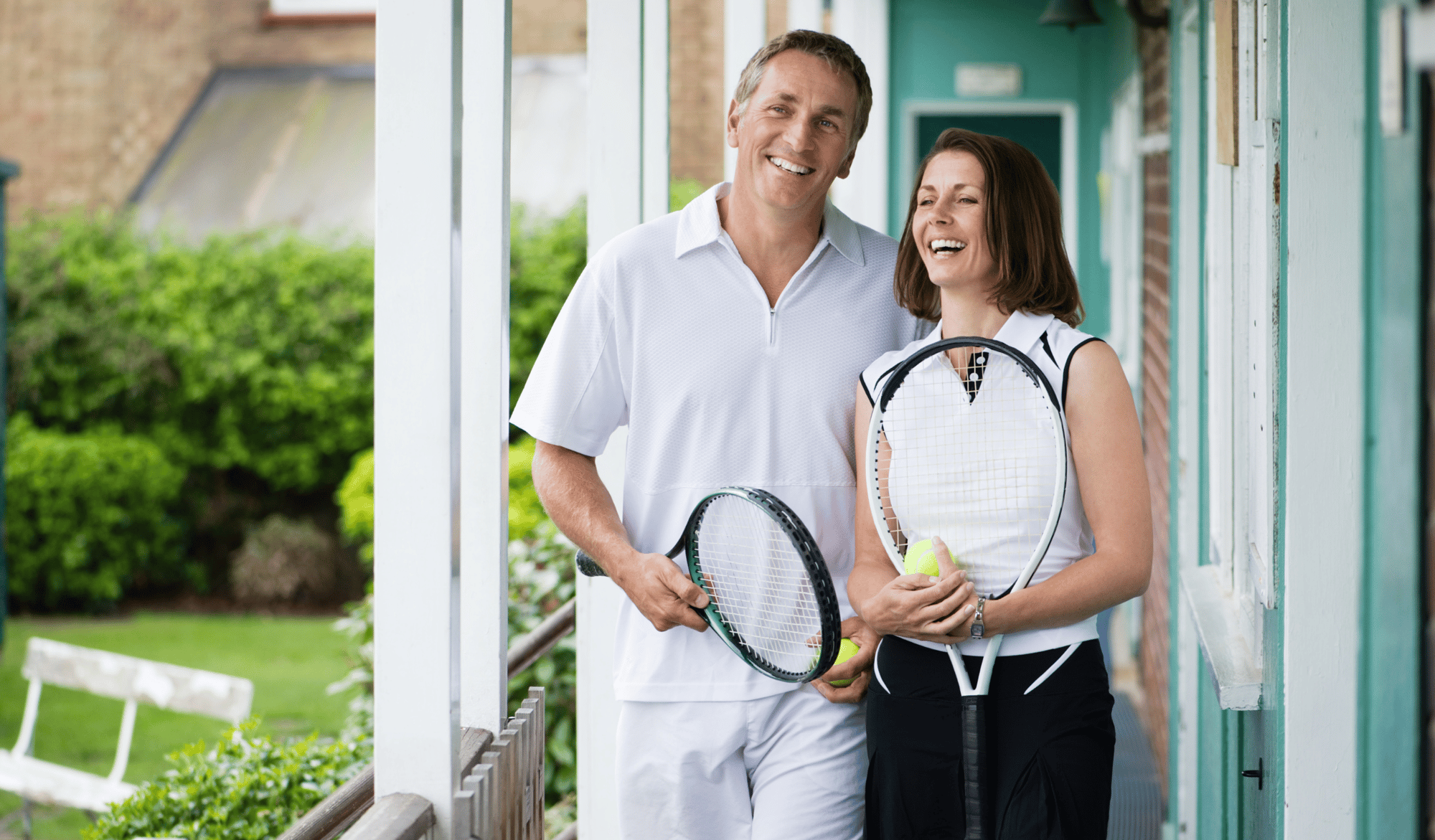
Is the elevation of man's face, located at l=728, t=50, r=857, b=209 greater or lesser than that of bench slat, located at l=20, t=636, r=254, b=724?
greater

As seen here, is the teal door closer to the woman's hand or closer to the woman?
the woman

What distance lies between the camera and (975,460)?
6.63 feet

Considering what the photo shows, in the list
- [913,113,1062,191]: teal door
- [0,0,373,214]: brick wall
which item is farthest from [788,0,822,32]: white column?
[0,0,373,214]: brick wall

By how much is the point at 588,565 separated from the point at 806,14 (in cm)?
438

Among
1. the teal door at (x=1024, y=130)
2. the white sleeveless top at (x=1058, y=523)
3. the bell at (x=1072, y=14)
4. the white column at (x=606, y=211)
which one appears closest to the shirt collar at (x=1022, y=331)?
the white sleeveless top at (x=1058, y=523)

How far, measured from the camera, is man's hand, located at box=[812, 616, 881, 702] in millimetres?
2227

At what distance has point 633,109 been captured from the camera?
11.1 feet

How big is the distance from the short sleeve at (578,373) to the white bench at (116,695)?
3.35 meters

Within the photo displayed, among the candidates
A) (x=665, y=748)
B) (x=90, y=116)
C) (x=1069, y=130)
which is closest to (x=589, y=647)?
(x=665, y=748)

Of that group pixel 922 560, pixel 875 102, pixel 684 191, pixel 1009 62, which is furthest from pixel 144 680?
pixel 684 191

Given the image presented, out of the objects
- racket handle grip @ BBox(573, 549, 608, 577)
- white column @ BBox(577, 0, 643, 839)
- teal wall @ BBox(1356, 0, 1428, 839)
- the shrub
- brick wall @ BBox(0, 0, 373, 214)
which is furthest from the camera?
brick wall @ BBox(0, 0, 373, 214)

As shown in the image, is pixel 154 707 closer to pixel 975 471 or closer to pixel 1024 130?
pixel 1024 130

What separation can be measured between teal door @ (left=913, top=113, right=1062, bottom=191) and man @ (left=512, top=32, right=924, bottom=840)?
21.3ft

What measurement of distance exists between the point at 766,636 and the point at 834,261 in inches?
25.6
